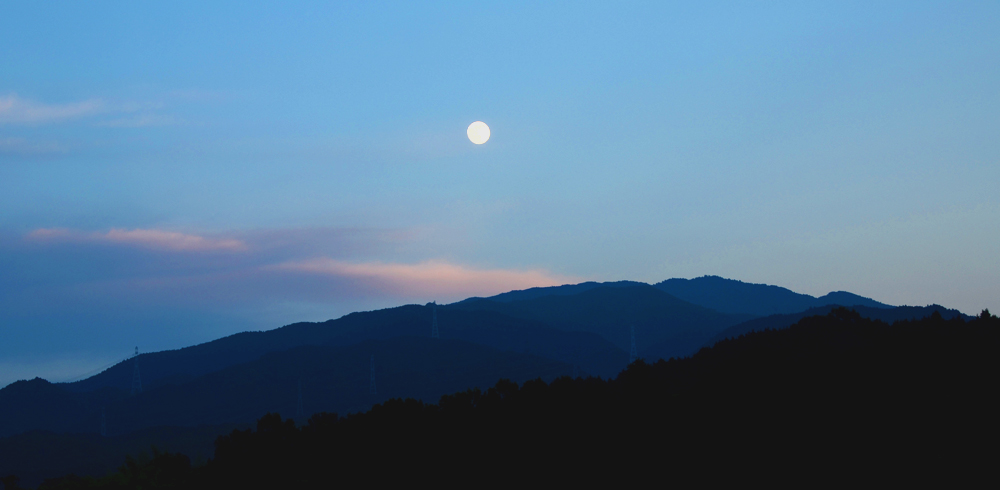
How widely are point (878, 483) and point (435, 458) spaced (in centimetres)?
2872

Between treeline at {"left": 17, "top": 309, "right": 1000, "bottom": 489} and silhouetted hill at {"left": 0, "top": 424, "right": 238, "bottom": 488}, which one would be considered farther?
silhouetted hill at {"left": 0, "top": 424, "right": 238, "bottom": 488}

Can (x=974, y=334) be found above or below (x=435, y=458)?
above

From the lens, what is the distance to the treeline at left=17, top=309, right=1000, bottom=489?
44438 millimetres

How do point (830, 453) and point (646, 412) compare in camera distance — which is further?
point (646, 412)

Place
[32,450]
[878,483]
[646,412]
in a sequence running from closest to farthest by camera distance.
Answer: [878,483]
[646,412]
[32,450]

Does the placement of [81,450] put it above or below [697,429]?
below

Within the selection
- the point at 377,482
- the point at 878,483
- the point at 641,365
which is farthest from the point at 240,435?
the point at 878,483

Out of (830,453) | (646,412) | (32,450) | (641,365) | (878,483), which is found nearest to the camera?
(878,483)

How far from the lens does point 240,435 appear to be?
67.6 meters

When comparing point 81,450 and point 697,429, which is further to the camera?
point 81,450

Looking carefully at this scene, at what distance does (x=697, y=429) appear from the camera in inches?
2047

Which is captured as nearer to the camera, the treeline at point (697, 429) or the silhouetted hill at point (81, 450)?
the treeline at point (697, 429)

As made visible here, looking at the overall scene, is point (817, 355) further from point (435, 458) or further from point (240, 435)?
point (240, 435)

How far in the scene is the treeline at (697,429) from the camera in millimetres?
44438
